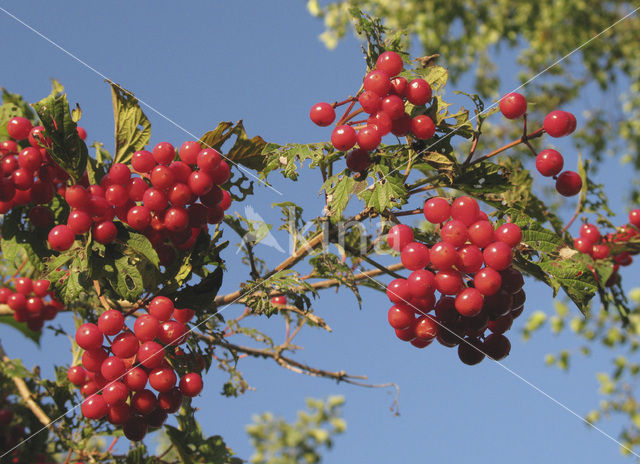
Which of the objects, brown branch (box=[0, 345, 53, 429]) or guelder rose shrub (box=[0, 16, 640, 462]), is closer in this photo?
A: guelder rose shrub (box=[0, 16, 640, 462])

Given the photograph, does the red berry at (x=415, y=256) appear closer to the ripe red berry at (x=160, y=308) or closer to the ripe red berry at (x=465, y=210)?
the ripe red berry at (x=465, y=210)

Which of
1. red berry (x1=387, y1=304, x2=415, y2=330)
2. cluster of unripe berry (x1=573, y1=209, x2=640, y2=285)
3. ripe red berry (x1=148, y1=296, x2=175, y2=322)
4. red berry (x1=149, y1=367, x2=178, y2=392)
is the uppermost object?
cluster of unripe berry (x1=573, y1=209, x2=640, y2=285)

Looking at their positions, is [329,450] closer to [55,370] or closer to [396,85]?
[55,370]

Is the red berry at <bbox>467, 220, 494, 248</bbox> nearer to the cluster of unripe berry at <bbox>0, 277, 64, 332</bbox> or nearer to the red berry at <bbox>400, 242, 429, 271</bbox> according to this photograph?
the red berry at <bbox>400, 242, 429, 271</bbox>

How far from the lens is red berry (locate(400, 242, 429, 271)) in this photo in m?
1.45

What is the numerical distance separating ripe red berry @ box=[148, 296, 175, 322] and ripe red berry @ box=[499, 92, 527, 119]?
1012 mm

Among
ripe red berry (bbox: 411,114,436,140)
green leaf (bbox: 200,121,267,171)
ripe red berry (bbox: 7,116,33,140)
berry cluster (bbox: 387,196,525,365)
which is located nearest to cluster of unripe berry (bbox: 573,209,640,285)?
berry cluster (bbox: 387,196,525,365)

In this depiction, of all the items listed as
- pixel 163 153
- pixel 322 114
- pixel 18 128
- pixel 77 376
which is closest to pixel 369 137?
pixel 322 114

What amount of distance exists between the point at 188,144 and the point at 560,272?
40.3 inches

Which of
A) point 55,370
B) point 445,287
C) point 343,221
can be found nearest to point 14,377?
point 55,370

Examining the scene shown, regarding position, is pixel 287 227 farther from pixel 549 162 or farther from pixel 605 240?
pixel 605 240

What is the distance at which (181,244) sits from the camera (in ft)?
5.35

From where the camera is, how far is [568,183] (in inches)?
63.6

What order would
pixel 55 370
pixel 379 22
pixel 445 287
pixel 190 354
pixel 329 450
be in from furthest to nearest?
1. pixel 329 450
2. pixel 55 370
3. pixel 379 22
4. pixel 190 354
5. pixel 445 287
